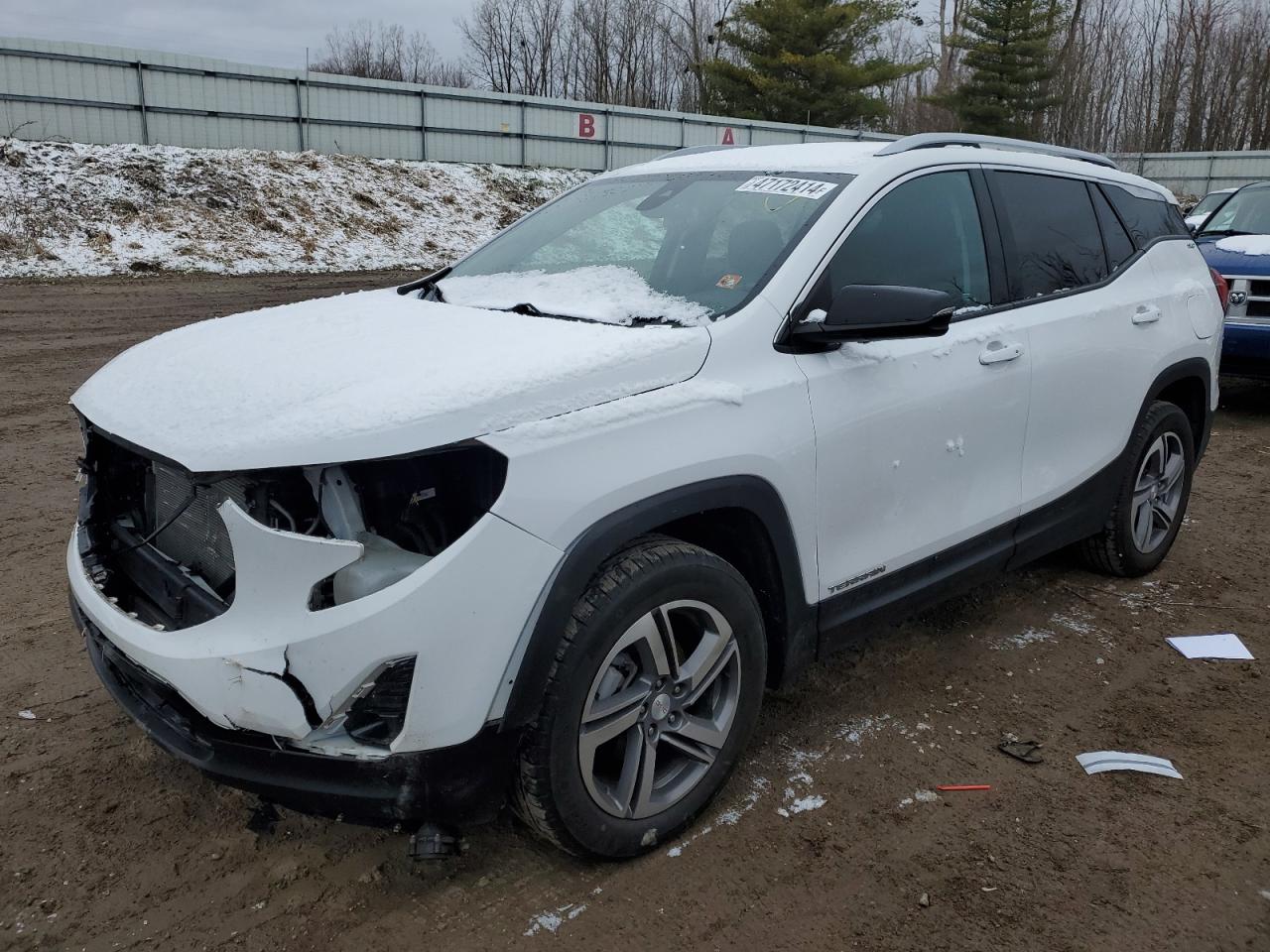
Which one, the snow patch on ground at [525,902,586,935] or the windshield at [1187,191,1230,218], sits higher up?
the windshield at [1187,191,1230,218]

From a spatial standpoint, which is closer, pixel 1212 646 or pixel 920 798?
pixel 920 798

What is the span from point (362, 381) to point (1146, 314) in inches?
132

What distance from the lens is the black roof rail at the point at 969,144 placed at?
3375 mm

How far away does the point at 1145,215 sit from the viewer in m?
4.48

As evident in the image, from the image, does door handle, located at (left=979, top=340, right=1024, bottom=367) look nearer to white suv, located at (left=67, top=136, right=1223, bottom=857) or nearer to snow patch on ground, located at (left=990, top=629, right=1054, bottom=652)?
white suv, located at (left=67, top=136, right=1223, bottom=857)

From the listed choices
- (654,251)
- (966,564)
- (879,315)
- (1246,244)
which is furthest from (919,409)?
(1246,244)

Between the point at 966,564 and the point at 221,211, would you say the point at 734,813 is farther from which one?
the point at 221,211

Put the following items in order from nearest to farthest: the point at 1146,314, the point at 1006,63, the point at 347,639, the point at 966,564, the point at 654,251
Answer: the point at 347,639 → the point at 654,251 → the point at 966,564 → the point at 1146,314 → the point at 1006,63

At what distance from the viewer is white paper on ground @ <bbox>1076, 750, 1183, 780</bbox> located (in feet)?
10.2

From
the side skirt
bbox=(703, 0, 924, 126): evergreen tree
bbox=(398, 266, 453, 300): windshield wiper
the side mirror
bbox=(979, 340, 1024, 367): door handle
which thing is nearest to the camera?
the side mirror

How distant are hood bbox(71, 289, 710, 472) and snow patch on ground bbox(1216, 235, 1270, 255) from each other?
7.43m

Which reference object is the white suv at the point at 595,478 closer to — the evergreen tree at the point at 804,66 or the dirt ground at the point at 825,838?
the dirt ground at the point at 825,838

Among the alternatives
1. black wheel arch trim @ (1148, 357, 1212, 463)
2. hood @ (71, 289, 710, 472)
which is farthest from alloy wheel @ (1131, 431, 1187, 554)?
hood @ (71, 289, 710, 472)

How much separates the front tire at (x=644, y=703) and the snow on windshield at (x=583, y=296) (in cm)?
71
